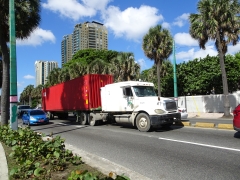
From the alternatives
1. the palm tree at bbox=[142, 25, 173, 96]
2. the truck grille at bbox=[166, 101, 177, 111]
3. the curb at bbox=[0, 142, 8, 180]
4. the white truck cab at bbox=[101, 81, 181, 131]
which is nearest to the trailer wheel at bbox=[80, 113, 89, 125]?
the white truck cab at bbox=[101, 81, 181, 131]

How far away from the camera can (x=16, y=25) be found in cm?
1496

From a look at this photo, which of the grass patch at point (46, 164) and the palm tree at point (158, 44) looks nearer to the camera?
the grass patch at point (46, 164)

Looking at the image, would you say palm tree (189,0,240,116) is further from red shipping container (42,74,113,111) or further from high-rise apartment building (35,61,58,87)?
high-rise apartment building (35,61,58,87)

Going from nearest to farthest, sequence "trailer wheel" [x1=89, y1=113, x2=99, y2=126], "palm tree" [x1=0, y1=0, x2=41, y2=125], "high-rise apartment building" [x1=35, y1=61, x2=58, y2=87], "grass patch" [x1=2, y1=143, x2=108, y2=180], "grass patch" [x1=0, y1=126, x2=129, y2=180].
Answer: "grass patch" [x1=0, y1=126, x2=129, y2=180] < "grass patch" [x1=2, y1=143, x2=108, y2=180] < "palm tree" [x1=0, y1=0, x2=41, y2=125] < "trailer wheel" [x1=89, y1=113, x2=99, y2=126] < "high-rise apartment building" [x1=35, y1=61, x2=58, y2=87]

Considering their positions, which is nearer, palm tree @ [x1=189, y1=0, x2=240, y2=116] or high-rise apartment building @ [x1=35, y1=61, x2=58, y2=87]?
palm tree @ [x1=189, y1=0, x2=240, y2=116]

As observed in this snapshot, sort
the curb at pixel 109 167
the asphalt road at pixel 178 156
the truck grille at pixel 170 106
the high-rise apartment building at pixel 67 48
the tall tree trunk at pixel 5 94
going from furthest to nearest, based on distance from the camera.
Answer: the high-rise apartment building at pixel 67 48
the tall tree trunk at pixel 5 94
the truck grille at pixel 170 106
the asphalt road at pixel 178 156
the curb at pixel 109 167

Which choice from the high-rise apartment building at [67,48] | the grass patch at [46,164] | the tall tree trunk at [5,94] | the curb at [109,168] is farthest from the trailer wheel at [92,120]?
the high-rise apartment building at [67,48]

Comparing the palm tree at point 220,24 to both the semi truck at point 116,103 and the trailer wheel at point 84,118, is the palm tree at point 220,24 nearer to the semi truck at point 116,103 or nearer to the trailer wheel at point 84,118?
the semi truck at point 116,103

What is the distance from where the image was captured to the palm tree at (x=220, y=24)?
1964 cm

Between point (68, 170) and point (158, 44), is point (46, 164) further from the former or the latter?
point (158, 44)

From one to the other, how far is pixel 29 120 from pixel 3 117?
5809mm

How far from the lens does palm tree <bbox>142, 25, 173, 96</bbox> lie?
86.4 ft

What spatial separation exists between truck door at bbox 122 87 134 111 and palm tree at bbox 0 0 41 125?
704 centimetres

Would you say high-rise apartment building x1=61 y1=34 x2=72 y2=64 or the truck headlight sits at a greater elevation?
high-rise apartment building x1=61 y1=34 x2=72 y2=64
